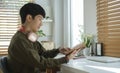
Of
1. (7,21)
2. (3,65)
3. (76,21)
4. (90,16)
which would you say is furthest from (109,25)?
(7,21)

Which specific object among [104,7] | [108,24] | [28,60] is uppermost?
[104,7]

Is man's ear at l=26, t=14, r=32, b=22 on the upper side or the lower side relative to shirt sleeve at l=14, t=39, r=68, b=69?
upper

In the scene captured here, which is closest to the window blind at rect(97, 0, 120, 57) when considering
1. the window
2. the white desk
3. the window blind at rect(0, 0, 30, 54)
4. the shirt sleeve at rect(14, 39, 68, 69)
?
the white desk

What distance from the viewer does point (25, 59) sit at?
5.16ft

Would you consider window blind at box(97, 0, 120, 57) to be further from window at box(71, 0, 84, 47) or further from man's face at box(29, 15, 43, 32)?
man's face at box(29, 15, 43, 32)

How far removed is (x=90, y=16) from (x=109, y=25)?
0.39 meters

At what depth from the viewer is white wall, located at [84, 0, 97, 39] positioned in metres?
2.65

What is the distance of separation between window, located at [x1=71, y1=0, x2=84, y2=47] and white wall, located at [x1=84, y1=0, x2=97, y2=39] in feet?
1.58

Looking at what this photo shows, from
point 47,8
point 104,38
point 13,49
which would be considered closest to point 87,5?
point 104,38

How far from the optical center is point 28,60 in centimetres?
157

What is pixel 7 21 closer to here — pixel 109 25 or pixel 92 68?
pixel 109 25

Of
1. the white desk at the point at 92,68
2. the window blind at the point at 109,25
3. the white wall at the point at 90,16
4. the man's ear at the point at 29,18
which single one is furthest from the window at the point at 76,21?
the man's ear at the point at 29,18

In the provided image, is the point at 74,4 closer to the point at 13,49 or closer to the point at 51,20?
the point at 51,20

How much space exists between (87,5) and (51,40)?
1074 millimetres
